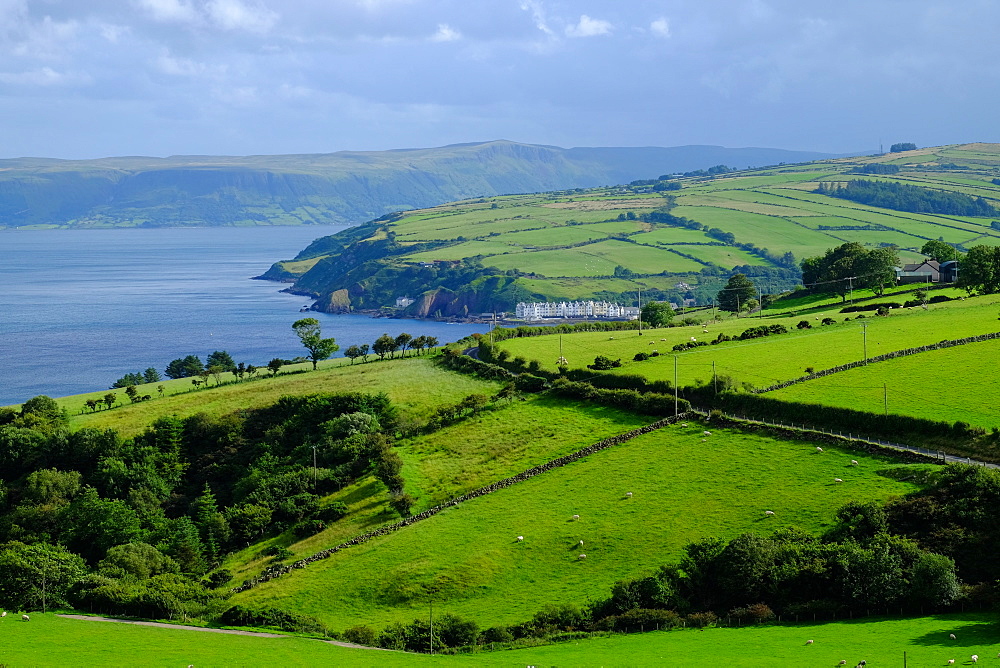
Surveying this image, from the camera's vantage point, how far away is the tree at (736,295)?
12581 centimetres

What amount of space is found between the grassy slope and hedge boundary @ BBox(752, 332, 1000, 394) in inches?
340

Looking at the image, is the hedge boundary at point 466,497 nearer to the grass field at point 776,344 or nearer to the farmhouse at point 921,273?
the grass field at point 776,344

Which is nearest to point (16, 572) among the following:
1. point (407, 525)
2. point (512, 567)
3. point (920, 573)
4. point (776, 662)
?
point (407, 525)

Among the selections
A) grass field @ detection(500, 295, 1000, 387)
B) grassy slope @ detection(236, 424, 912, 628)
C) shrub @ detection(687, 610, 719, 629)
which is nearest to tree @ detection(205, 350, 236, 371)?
grass field @ detection(500, 295, 1000, 387)

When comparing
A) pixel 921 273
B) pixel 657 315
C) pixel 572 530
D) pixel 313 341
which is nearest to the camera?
pixel 572 530

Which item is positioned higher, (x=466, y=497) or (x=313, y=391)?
(x=313, y=391)

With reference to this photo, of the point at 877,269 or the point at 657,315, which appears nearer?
the point at 877,269

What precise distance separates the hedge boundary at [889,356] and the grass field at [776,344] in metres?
0.98

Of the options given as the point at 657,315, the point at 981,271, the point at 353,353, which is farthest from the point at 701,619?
the point at 657,315

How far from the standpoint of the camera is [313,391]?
84.8 meters

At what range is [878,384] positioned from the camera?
205ft

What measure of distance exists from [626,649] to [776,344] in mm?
47790

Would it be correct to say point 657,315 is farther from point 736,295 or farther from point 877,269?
point 877,269

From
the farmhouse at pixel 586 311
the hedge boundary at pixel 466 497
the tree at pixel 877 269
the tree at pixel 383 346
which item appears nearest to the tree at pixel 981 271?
the tree at pixel 877 269
